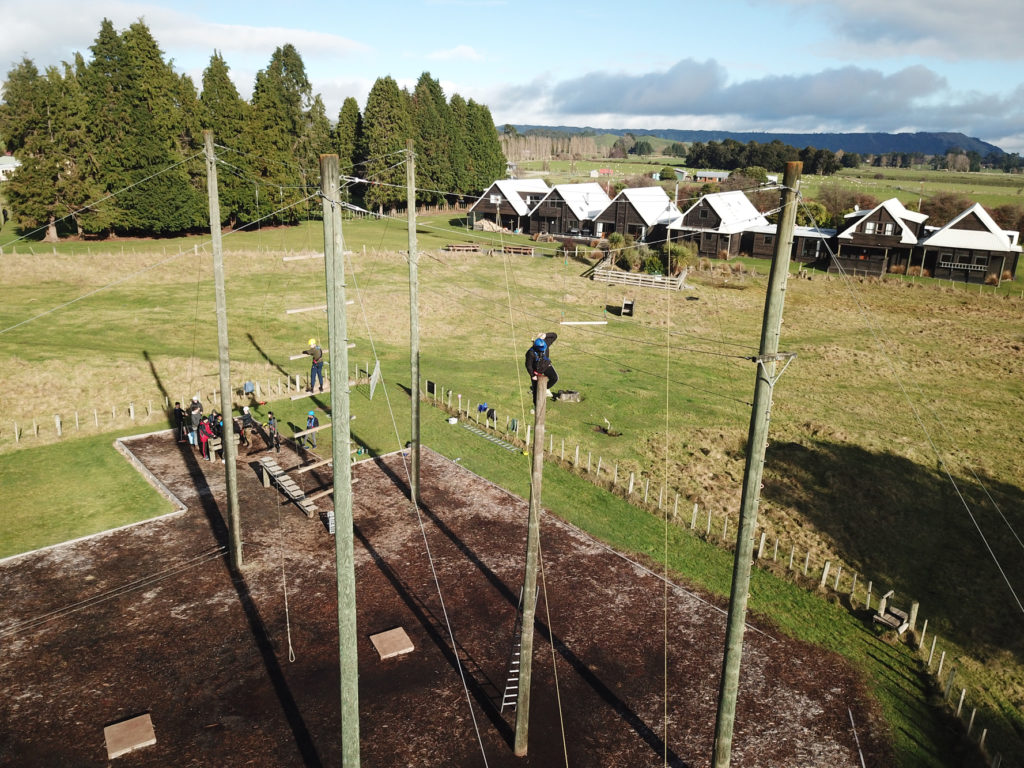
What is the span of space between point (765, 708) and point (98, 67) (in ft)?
226

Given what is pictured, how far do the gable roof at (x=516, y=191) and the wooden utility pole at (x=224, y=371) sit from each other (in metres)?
66.8

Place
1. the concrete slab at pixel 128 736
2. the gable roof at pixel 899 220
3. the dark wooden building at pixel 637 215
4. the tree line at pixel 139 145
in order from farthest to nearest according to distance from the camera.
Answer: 1. the dark wooden building at pixel 637 215
2. the gable roof at pixel 899 220
3. the tree line at pixel 139 145
4. the concrete slab at pixel 128 736

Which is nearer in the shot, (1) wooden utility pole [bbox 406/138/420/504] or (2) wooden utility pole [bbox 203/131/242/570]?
→ (2) wooden utility pole [bbox 203/131/242/570]

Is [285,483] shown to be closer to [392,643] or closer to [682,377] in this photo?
[392,643]

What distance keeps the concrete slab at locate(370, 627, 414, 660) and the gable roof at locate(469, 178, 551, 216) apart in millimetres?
70350

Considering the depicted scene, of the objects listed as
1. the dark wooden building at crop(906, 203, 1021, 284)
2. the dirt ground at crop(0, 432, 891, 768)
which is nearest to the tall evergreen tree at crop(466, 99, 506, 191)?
the dark wooden building at crop(906, 203, 1021, 284)

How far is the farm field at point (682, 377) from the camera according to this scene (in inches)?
841

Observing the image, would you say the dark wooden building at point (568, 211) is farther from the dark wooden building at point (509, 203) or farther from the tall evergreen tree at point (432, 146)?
the tall evergreen tree at point (432, 146)

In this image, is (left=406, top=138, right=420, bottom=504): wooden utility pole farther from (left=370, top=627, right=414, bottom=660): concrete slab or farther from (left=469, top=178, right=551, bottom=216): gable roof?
(left=469, top=178, right=551, bottom=216): gable roof

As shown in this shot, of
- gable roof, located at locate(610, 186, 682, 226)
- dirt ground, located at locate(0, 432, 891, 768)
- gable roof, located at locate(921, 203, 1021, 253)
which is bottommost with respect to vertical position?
dirt ground, located at locate(0, 432, 891, 768)

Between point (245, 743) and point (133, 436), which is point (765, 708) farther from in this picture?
point (133, 436)

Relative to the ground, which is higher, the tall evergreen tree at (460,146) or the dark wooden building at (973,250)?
the tall evergreen tree at (460,146)

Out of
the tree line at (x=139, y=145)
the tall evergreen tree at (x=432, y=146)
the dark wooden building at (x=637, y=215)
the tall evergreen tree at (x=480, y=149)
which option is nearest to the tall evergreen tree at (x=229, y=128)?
the tree line at (x=139, y=145)

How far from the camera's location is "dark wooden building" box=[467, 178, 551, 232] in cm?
8212
